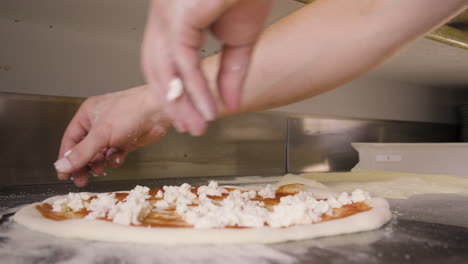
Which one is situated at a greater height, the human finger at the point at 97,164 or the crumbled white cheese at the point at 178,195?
the human finger at the point at 97,164

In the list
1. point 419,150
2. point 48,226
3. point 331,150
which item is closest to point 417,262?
point 48,226

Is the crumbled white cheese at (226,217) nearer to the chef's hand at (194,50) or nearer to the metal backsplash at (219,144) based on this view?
the chef's hand at (194,50)

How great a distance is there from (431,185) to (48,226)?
1.22 m

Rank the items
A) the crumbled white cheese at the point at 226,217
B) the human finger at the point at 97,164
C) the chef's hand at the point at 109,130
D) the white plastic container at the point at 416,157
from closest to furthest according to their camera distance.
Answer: the crumbled white cheese at the point at 226,217, the chef's hand at the point at 109,130, the human finger at the point at 97,164, the white plastic container at the point at 416,157

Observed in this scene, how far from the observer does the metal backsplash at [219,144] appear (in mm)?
1440

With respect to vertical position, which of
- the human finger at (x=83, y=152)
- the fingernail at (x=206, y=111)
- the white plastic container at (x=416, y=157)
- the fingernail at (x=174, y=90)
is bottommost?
the white plastic container at (x=416, y=157)

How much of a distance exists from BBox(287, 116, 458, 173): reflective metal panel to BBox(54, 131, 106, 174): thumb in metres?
1.47

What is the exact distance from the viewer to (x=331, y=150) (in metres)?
2.47

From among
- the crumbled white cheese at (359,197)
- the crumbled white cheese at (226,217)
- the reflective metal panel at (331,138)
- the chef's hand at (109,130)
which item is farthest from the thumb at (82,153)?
the reflective metal panel at (331,138)

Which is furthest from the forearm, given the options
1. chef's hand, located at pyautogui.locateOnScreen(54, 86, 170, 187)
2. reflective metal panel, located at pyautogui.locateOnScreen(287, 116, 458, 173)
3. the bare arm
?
reflective metal panel, located at pyautogui.locateOnScreen(287, 116, 458, 173)

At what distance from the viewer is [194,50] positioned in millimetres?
317

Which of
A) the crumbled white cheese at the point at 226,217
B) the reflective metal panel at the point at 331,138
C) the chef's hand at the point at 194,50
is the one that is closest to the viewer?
the chef's hand at the point at 194,50

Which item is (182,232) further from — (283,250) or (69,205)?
(69,205)

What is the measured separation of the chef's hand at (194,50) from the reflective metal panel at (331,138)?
194 centimetres
